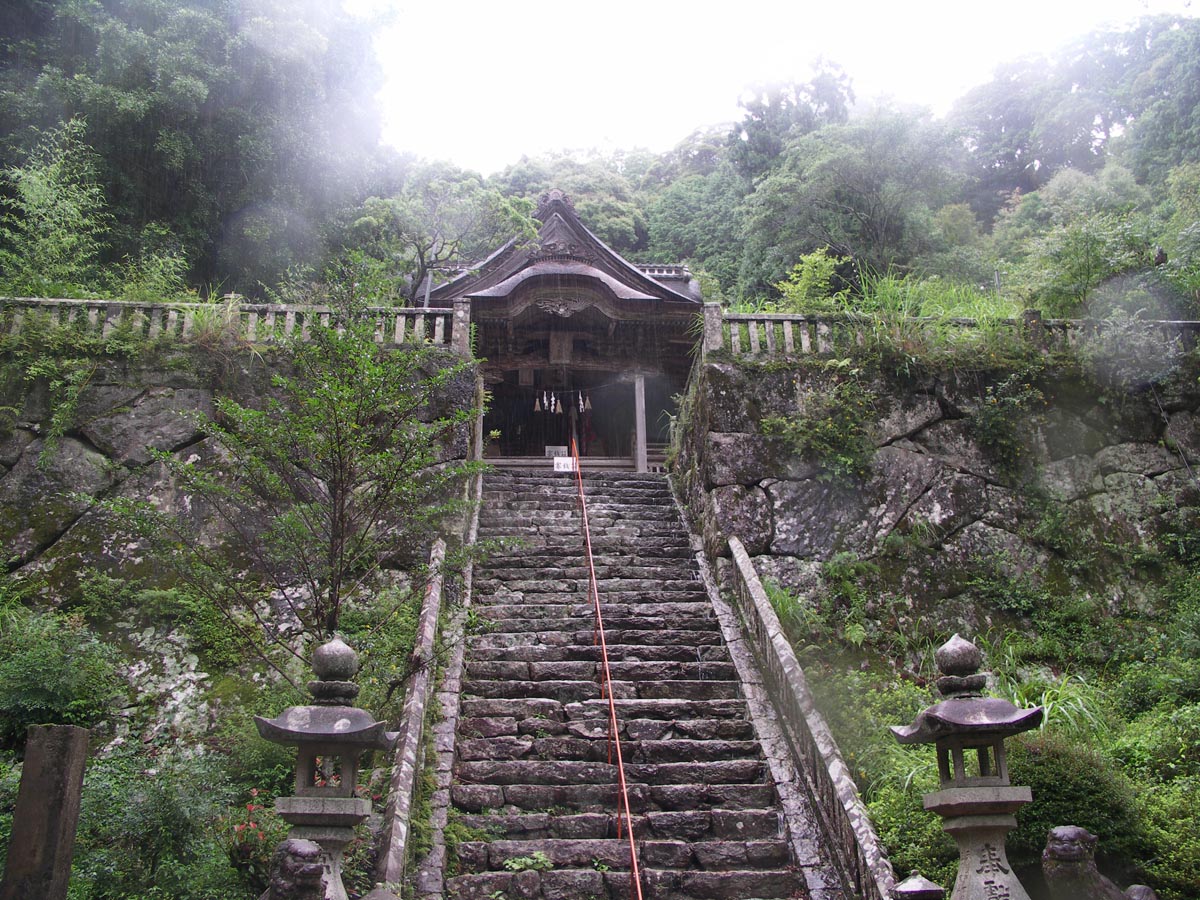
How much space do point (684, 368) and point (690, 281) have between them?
4.22 m

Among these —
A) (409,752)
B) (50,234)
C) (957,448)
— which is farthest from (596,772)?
(50,234)

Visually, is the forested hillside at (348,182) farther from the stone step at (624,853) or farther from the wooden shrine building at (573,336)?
the stone step at (624,853)

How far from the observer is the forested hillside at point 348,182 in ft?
41.5

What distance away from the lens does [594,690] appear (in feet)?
26.8

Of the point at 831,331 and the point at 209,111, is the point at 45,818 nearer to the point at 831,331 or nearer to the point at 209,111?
the point at 831,331

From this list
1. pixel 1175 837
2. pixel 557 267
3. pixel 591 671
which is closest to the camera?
pixel 1175 837

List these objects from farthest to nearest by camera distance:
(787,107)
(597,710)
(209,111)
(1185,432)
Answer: (787,107) → (209,111) → (1185,432) → (597,710)

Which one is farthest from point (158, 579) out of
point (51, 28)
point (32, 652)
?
point (51, 28)

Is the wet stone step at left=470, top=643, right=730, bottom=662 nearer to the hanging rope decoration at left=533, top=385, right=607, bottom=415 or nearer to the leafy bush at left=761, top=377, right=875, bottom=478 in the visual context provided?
the leafy bush at left=761, top=377, right=875, bottom=478

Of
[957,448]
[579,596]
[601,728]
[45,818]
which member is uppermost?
[957,448]

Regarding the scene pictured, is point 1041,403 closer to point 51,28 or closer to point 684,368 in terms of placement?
point 684,368

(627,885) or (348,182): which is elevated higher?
(348,182)

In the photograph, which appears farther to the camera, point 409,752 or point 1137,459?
point 1137,459

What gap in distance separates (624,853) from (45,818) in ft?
12.8
